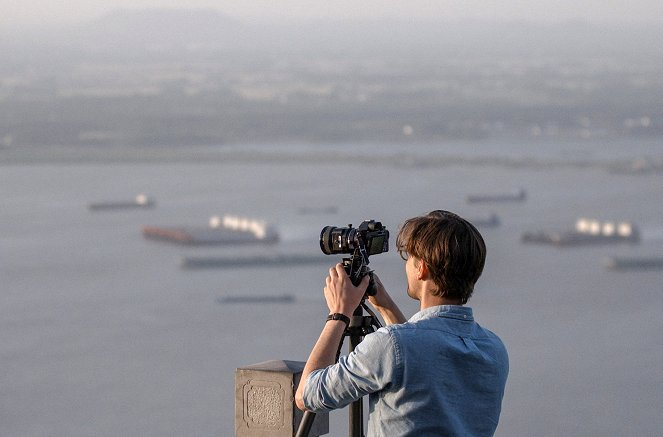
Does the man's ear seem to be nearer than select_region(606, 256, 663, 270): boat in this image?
Yes

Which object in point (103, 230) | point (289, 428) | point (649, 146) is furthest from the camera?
point (649, 146)

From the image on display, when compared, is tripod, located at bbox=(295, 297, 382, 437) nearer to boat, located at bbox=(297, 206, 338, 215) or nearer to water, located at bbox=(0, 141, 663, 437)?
water, located at bbox=(0, 141, 663, 437)

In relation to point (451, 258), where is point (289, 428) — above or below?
below

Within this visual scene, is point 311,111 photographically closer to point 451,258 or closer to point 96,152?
point 96,152

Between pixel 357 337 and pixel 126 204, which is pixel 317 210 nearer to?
pixel 126 204

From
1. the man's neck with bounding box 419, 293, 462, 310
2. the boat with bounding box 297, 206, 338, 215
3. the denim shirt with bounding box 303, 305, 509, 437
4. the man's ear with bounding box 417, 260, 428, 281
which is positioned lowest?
the boat with bounding box 297, 206, 338, 215

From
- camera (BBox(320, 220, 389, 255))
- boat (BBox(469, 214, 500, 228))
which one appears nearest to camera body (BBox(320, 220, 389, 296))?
camera (BBox(320, 220, 389, 255))

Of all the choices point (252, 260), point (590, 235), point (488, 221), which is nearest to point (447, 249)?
point (252, 260)

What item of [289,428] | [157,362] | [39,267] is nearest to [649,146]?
[39,267]
